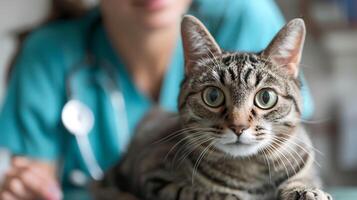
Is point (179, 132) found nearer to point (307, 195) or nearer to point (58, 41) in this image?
point (307, 195)

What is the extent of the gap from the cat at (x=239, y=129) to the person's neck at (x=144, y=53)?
429mm

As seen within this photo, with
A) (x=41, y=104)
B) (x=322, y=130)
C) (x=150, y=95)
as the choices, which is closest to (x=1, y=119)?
(x=41, y=104)

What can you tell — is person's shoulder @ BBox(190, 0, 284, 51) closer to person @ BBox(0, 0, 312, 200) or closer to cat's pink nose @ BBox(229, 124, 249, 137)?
person @ BBox(0, 0, 312, 200)

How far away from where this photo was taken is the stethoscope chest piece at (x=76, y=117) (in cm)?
93

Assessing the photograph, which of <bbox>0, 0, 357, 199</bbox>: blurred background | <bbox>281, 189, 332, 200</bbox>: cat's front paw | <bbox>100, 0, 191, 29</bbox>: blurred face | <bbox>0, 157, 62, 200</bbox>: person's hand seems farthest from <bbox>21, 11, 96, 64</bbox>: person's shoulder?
<bbox>0, 0, 357, 199</bbox>: blurred background

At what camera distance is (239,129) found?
20.7 inches

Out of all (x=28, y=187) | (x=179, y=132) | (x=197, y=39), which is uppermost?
(x=197, y=39)

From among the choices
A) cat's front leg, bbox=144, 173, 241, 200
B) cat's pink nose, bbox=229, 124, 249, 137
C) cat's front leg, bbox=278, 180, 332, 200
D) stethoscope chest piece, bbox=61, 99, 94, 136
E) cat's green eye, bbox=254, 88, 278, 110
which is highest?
cat's green eye, bbox=254, 88, 278, 110

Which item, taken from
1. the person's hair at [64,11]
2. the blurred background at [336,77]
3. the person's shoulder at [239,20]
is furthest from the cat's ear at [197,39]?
the blurred background at [336,77]

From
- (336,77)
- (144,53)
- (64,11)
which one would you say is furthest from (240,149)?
(336,77)

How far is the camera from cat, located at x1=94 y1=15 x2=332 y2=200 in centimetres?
52

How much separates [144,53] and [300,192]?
61 centimetres

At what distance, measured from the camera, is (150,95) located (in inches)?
42.9

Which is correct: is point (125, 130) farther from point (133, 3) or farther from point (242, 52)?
point (242, 52)
